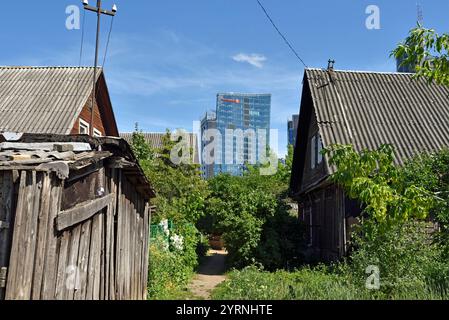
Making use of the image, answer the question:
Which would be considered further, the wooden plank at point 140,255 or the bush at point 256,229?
Result: the bush at point 256,229

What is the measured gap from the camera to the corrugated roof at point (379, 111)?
12695 mm

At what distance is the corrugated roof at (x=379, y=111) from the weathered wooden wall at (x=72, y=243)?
6961 mm

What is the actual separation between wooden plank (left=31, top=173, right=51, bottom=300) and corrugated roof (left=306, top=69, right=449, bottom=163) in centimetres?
960

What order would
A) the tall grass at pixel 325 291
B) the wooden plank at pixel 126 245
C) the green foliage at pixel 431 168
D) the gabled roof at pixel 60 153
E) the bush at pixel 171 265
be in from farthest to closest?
1. the bush at pixel 171 265
2. the green foliage at pixel 431 168
3. the wooden plank at pixel 126 245
4. the tall grass at pixel 325 291
5. the gabled roof at pixel 60 153

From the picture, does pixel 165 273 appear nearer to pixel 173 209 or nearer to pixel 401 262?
pixel 173 209

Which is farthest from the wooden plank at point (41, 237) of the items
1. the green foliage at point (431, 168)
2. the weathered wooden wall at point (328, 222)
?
the weathered wooden wall at point (328, 222)

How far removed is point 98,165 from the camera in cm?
591

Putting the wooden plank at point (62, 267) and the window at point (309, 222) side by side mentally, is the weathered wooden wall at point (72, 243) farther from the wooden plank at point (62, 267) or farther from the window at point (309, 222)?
the window at point (309, 222)

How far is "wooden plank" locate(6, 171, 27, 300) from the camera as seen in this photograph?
3.70 metres

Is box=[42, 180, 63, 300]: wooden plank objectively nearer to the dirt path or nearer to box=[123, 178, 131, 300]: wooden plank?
box=[123, 178, 131, 300]: wooden plank
